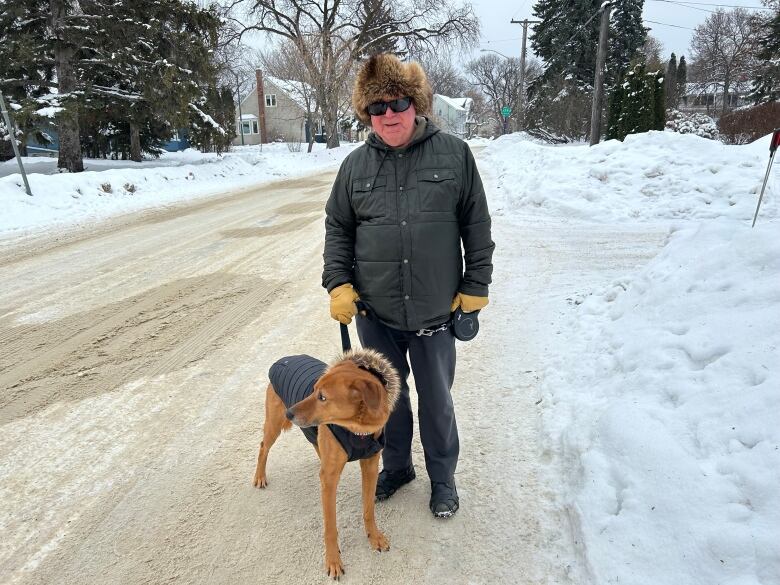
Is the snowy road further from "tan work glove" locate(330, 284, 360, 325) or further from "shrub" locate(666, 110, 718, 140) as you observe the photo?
"shrub" locate(666, 110, 718, 140)

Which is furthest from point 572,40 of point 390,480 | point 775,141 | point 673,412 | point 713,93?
point 390,480

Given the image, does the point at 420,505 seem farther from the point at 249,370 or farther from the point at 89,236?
the point at 89,236

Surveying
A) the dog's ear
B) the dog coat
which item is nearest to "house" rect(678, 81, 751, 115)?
the dog coat

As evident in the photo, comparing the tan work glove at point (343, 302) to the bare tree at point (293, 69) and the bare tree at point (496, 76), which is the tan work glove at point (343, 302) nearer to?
the bare tree at point (293, 69)

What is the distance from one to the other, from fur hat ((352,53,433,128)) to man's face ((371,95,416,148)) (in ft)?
0.14

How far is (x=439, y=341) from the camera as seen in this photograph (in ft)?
8.06

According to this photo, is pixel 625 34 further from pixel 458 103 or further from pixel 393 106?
pixel 458 103

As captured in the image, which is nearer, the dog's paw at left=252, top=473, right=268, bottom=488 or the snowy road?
the snowy road

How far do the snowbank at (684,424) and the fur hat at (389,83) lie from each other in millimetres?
2060

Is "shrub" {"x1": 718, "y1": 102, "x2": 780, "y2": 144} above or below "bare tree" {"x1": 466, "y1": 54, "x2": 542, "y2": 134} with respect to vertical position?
below

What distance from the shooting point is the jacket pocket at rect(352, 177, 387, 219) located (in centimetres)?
232

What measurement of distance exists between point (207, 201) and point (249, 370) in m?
10.7

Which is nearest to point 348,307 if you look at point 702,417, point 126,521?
point 126,521

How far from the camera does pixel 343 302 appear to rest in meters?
2.42
